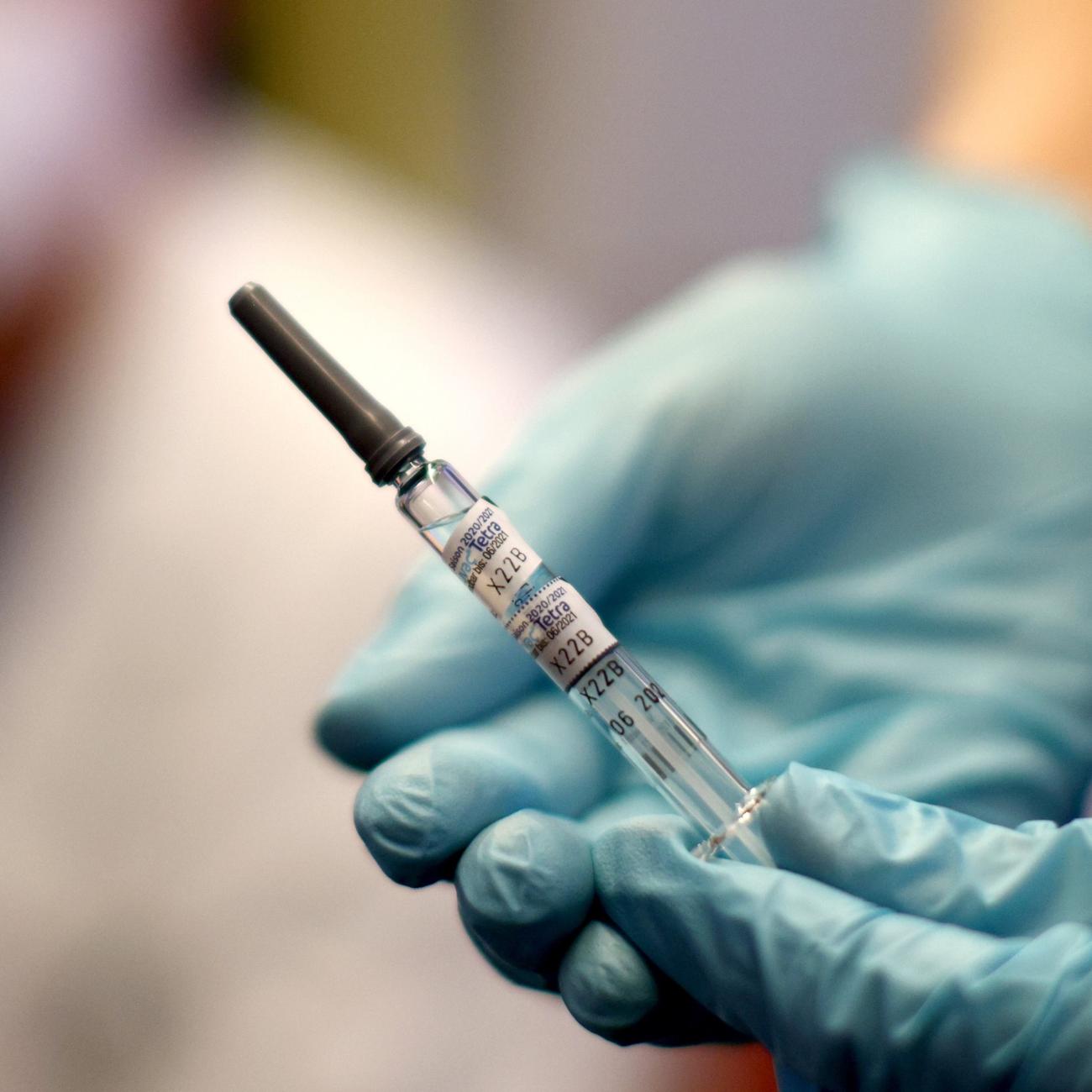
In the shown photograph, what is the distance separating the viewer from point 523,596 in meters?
0.59

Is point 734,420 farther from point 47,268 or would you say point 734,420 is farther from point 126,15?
point 126,15

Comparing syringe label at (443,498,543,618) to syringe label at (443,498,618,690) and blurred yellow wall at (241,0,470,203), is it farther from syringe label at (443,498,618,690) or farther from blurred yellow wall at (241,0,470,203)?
blurred yellow wall at (241,0,470,203)

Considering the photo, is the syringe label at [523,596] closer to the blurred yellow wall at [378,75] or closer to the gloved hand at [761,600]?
the gloved hand at [761,600]

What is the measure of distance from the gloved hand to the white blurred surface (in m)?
0.36

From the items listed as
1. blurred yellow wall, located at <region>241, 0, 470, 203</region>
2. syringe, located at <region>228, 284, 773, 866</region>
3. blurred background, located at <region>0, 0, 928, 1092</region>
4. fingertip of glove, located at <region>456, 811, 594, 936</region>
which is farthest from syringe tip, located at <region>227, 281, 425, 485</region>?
blurred yellow wall, located at <region>241, 0, 470, 203</region>

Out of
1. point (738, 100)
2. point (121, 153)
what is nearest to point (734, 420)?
point (738, 100)

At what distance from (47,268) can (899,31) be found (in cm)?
158

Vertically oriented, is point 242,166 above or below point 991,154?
above

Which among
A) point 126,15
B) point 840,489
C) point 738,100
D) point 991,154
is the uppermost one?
point 126,15

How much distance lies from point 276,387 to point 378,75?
0.97 meters

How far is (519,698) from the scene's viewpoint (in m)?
0.76

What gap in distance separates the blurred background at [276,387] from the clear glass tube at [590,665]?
0.49m

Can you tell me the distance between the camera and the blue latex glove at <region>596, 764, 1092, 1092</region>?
52 centimetres

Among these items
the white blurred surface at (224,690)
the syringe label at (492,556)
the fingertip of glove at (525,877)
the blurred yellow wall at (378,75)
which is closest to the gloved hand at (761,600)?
the fingertip of glove at (525,877)
